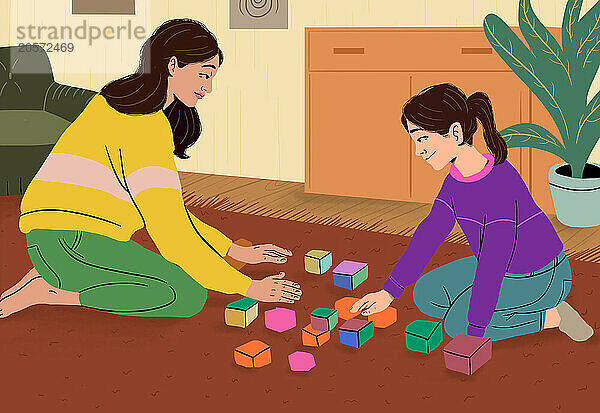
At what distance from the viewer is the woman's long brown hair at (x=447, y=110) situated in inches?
74.9

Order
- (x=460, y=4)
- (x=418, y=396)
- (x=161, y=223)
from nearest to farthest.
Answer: (x=418, y=396) → (x=161, y=223) → (x=460, y=4)

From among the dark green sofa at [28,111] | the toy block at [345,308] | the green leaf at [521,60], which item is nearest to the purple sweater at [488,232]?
the toy block at [345,308]

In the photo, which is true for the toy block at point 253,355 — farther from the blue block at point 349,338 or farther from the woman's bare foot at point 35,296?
the woman's bare foot at point 35,296

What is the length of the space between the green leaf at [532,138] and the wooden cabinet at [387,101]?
12 cm

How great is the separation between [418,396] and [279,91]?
8.45ft

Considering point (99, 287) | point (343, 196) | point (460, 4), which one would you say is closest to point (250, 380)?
point (99, 287)

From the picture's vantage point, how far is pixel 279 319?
231 centimetres

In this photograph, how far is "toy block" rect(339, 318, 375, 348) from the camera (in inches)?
85.0

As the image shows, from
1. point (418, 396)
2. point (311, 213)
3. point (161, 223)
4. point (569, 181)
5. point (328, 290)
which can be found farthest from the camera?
point (311, 213)

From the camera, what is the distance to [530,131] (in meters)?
3.36

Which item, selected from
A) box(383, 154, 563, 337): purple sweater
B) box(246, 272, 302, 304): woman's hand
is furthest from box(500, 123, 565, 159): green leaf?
box(246, 272, 302, 304): woman's hand

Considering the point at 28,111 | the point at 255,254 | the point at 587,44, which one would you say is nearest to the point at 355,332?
the point at 255,254

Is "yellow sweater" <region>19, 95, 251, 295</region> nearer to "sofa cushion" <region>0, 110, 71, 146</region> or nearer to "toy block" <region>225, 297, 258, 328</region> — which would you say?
"toy block" <region>225, 297, 258, 328</region>

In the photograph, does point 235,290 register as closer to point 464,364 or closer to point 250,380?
point 250,380
